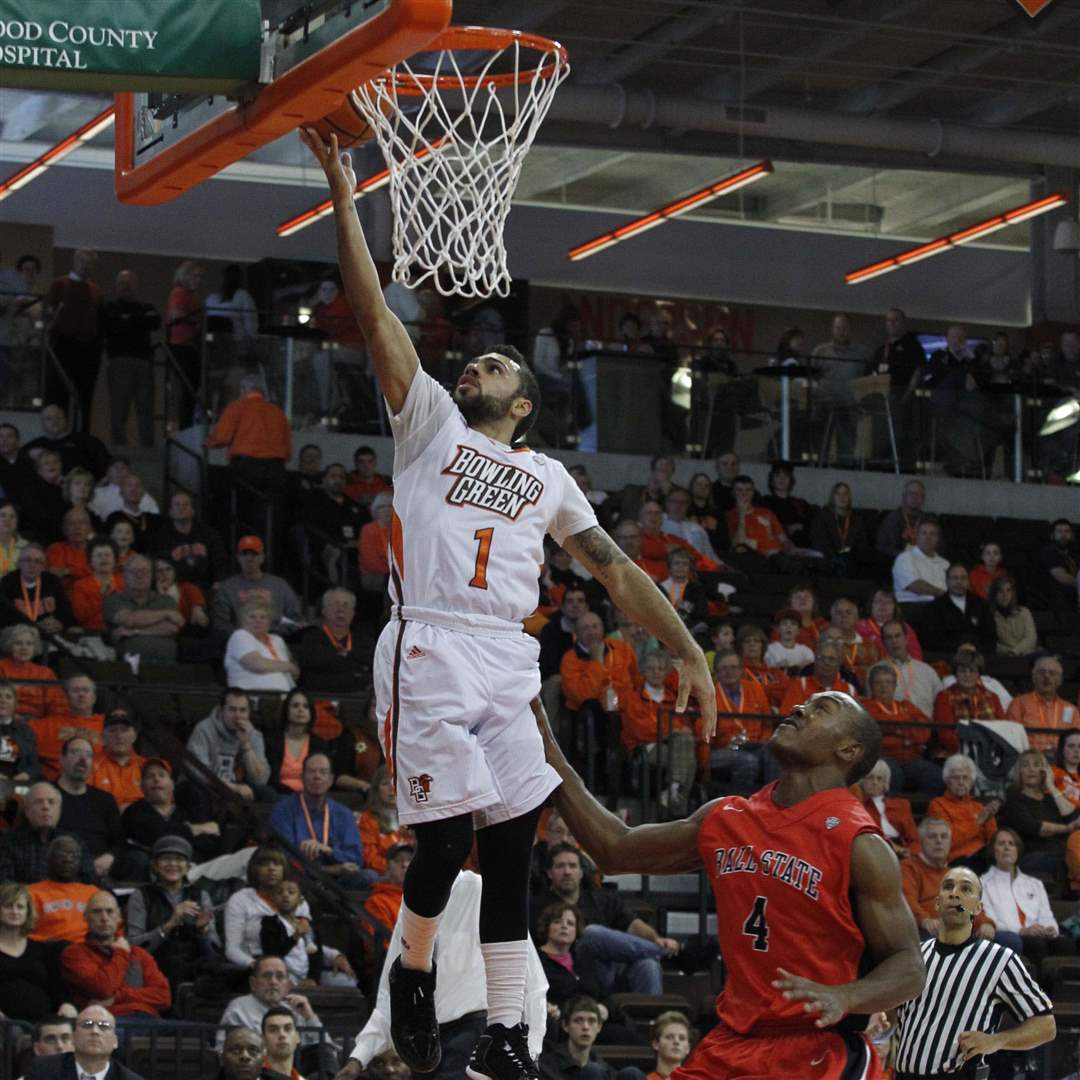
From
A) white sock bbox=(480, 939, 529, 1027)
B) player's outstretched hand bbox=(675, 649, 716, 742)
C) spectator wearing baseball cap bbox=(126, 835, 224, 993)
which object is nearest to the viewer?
white sock bbox=(480, 939, 529, 1027)

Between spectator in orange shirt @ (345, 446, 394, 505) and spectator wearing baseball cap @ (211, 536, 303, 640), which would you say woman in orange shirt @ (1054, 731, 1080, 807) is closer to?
spectator wearing baseball cap @ (211, 536, 303, 640)

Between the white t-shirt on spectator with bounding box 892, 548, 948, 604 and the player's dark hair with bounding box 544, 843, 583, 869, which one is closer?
the player's dark hair with bounding box 544, 843, 583, 869

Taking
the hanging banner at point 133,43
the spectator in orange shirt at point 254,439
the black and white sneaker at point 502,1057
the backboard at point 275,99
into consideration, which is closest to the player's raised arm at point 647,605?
the black and white sneaker at point 502,1057

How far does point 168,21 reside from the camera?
6.80 metres

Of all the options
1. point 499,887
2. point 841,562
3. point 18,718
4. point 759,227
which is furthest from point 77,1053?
point 759,227

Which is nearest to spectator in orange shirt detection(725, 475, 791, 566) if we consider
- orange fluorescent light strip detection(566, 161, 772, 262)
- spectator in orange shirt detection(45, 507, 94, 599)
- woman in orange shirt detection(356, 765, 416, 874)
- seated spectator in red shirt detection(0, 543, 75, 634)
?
orange fluorescent light strip detection(566, 161, 772, 262)

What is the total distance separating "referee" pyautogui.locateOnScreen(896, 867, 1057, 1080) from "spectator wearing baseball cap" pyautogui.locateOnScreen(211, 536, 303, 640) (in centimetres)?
755

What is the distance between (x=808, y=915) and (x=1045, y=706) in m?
11.3

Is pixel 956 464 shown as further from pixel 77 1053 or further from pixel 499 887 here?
pixel 499 887

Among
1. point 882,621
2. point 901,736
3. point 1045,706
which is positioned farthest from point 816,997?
point 882,621

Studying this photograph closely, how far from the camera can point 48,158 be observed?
20578 millimetres

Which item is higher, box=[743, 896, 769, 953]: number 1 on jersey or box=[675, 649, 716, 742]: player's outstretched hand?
box=[675, 649, 716, 742]: player's outstretched hand

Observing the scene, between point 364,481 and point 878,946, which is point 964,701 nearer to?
point 364,481

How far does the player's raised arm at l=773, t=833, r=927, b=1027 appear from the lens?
558 centimetres
